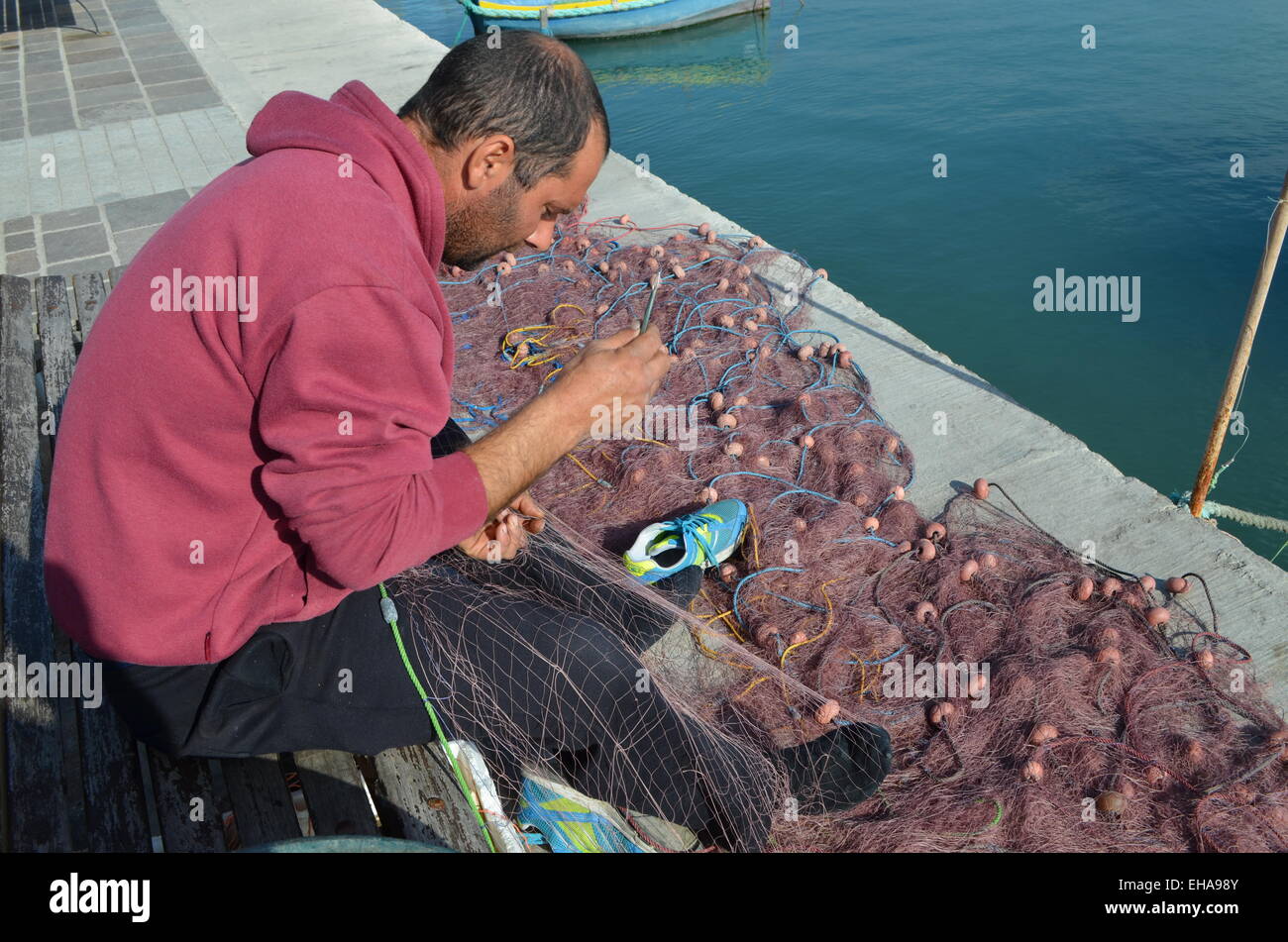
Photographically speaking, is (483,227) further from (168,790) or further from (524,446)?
(168,790)

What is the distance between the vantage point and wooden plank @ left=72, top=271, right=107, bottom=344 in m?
3.80

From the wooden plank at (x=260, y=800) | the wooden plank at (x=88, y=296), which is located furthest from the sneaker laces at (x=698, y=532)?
the wooden plank at (x=88, y=296)

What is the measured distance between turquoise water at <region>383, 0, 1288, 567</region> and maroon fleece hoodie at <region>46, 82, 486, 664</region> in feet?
11.5

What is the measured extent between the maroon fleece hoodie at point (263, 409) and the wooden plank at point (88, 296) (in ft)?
7.68

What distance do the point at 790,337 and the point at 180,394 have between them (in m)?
3.65

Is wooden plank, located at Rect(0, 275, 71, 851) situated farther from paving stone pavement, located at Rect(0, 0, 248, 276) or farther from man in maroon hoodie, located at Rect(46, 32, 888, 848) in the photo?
paving stone pavement, located at Rect(0, 0, 248, 276)

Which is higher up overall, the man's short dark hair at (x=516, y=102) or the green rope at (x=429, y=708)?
the man's short dark hair at (x=516, y=102)

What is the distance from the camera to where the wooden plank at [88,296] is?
3803mm

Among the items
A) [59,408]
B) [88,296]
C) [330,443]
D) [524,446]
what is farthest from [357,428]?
[88,296]

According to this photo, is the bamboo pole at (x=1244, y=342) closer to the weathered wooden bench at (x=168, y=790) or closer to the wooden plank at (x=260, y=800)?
the weathered wooden bench at (x=168, y=790)

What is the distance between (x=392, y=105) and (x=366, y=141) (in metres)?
7.23

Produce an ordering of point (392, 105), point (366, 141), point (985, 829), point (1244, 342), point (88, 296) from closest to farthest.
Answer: point (366, 141) < point (985, 829) < point (1244, 342) < point (88, 296) < point (392, 105)

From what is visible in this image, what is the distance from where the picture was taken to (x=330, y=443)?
5.28ft
